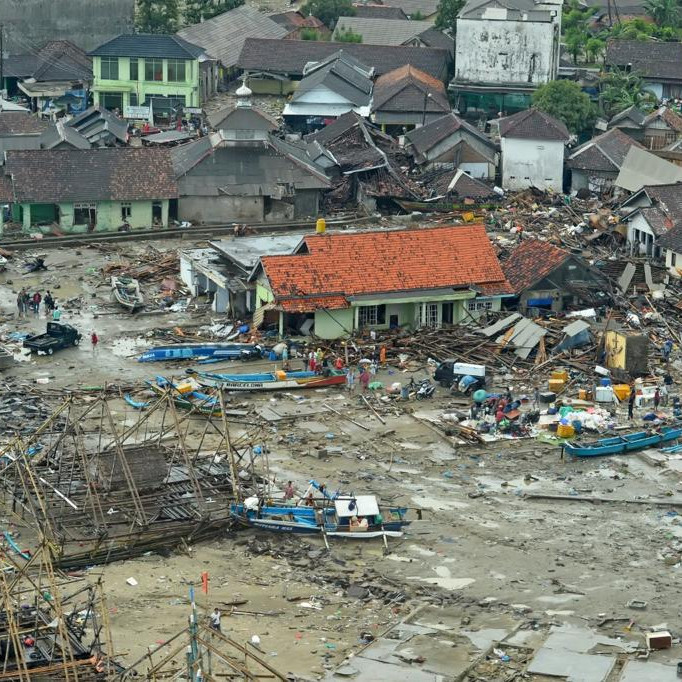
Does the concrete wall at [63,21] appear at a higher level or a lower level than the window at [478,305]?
higher

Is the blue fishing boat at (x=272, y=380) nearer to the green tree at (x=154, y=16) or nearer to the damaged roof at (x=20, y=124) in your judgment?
the damaged roof at (x=20, y=124)

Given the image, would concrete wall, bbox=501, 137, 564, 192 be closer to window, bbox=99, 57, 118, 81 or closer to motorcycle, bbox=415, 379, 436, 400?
window, bbox=99, 57, 118, 81

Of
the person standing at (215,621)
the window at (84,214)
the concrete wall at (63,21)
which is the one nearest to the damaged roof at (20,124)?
the window at (84,214)

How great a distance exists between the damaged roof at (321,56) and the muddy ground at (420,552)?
4021 centimetres

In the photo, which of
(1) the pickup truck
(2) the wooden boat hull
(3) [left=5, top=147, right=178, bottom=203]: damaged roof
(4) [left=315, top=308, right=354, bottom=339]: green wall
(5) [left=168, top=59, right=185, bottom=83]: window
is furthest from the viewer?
(5) [left=168, top=59, right=185, bottom=83]: window

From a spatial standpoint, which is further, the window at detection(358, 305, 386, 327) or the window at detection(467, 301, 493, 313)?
the window at detection(467, 301, 493, 313)

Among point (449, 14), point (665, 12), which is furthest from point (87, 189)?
point (665, 12)

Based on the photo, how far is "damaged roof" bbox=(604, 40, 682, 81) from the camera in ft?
258

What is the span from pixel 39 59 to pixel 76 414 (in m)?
42.7

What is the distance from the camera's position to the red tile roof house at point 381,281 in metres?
46.2

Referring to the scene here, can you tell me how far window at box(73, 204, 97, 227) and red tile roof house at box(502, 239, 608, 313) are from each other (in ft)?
55.3

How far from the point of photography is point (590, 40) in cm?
8706

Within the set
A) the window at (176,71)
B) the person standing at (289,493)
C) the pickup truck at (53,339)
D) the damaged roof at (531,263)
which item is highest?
the window at (176,71)

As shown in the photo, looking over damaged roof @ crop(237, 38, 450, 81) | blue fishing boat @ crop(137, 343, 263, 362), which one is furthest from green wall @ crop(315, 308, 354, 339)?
damaged roof @ crop(237, 38, 450, 81)
